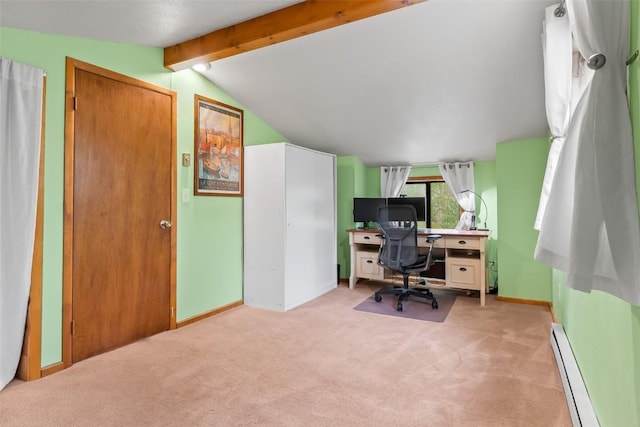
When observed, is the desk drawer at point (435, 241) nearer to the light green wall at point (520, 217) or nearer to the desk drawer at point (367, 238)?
the desk drawer at point (367, 238)

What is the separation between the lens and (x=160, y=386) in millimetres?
2084

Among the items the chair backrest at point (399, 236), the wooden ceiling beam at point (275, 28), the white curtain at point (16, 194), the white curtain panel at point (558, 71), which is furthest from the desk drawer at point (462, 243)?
the white curtain at point (16, 194)

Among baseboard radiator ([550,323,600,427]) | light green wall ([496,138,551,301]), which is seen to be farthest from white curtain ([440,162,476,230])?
baseboard radiator ([550,323,600,427])

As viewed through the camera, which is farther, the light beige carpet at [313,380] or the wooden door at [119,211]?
the wooden door at [119,211]

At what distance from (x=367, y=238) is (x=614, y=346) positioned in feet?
10.6

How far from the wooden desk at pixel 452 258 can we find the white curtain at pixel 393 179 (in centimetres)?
102

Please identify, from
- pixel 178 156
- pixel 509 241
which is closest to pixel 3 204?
pixel 178 156

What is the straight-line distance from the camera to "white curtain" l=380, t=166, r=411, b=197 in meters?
5.19

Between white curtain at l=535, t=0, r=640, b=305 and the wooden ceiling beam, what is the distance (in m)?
1.28

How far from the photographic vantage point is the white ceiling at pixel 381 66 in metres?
2.19

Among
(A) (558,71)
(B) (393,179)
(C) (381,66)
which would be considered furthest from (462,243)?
(A) (558,71)

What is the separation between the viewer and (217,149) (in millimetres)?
3494

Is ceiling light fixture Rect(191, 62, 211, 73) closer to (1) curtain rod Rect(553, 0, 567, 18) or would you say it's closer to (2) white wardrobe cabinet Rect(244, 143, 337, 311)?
(2) white wardrobe cabinet Rect(244, 143, 337, 311)

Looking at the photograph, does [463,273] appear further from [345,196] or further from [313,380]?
[313,380]
